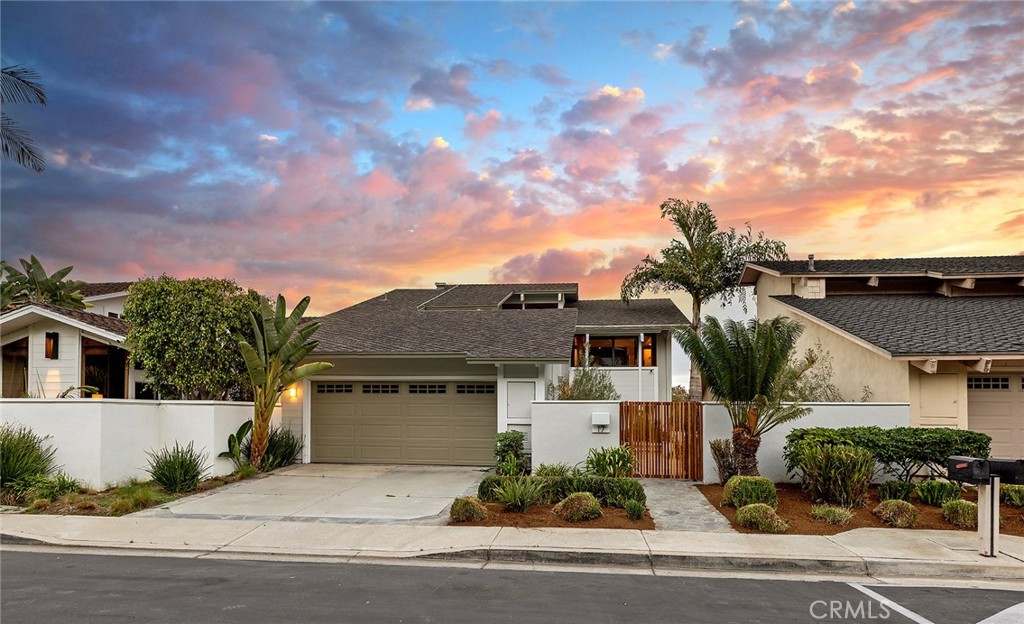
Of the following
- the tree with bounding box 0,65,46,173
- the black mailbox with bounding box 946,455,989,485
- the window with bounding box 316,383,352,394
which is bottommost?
the black mailbox with bounding box 946,455,989,485

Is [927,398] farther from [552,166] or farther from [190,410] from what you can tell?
[190,410]

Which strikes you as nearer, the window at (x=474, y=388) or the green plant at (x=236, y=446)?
the green plant at (x=236, y=446)

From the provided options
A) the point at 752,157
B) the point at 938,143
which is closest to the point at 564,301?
the point at 752,157

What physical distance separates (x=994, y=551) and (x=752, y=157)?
12.3 meters

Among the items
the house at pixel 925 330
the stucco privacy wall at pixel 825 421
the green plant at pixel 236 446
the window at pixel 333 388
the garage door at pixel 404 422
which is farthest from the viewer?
the window at pixel 333 388

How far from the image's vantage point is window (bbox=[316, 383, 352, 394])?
61.5 ft

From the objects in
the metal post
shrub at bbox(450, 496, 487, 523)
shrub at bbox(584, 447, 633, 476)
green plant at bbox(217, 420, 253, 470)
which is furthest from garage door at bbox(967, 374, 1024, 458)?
green plant at bbox(217, 420, 253, 470)

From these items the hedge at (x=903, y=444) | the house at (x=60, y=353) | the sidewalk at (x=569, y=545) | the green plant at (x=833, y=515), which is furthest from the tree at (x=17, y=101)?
the green plant at (x=833, y=515)

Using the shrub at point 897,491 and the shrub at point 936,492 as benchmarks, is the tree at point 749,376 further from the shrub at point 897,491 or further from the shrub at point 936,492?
the shrub at point 936,492

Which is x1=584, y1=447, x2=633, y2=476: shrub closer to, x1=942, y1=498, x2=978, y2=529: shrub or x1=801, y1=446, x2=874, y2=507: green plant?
x1=801, y1=446, x2=874, y2=507: green plant

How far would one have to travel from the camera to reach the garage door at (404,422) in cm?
1795

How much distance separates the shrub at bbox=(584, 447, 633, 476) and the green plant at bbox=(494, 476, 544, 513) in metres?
2.48

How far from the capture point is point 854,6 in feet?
48.5

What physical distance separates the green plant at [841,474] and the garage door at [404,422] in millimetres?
8009
